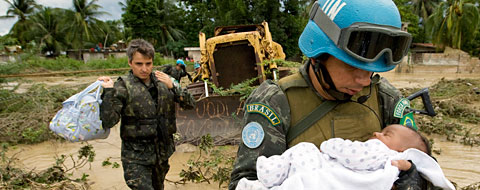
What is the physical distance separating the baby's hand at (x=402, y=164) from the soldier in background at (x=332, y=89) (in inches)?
0.8

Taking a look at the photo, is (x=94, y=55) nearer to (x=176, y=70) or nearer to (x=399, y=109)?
(x=176, y=70)

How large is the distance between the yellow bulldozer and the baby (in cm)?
375

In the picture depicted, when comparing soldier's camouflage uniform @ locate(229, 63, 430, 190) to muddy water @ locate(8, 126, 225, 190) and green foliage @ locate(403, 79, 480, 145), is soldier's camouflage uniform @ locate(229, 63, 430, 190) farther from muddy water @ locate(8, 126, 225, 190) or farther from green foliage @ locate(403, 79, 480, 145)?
green foliage @ locate(403, 79, 480, 145)

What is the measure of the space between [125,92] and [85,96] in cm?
34

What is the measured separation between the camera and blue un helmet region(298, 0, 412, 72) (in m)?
1.05

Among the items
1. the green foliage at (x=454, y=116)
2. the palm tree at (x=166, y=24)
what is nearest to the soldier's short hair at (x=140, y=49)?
the green foliage at (x=454, y=116)

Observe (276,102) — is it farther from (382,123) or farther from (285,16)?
(285,16)

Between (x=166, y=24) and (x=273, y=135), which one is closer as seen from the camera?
(x=273, y=135)

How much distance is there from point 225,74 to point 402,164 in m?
5.53

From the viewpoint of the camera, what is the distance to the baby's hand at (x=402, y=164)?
120 cm

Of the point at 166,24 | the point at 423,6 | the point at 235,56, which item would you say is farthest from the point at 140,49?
the point at 423,6

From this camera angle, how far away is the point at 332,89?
3.98 ft

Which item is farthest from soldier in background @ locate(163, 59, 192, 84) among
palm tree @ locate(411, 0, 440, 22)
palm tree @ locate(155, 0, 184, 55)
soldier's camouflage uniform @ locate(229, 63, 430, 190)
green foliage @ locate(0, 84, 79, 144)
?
palm tree @ locate(411, 0, 440, 22)

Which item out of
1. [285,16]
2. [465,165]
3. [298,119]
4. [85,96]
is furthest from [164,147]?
[285,16]
